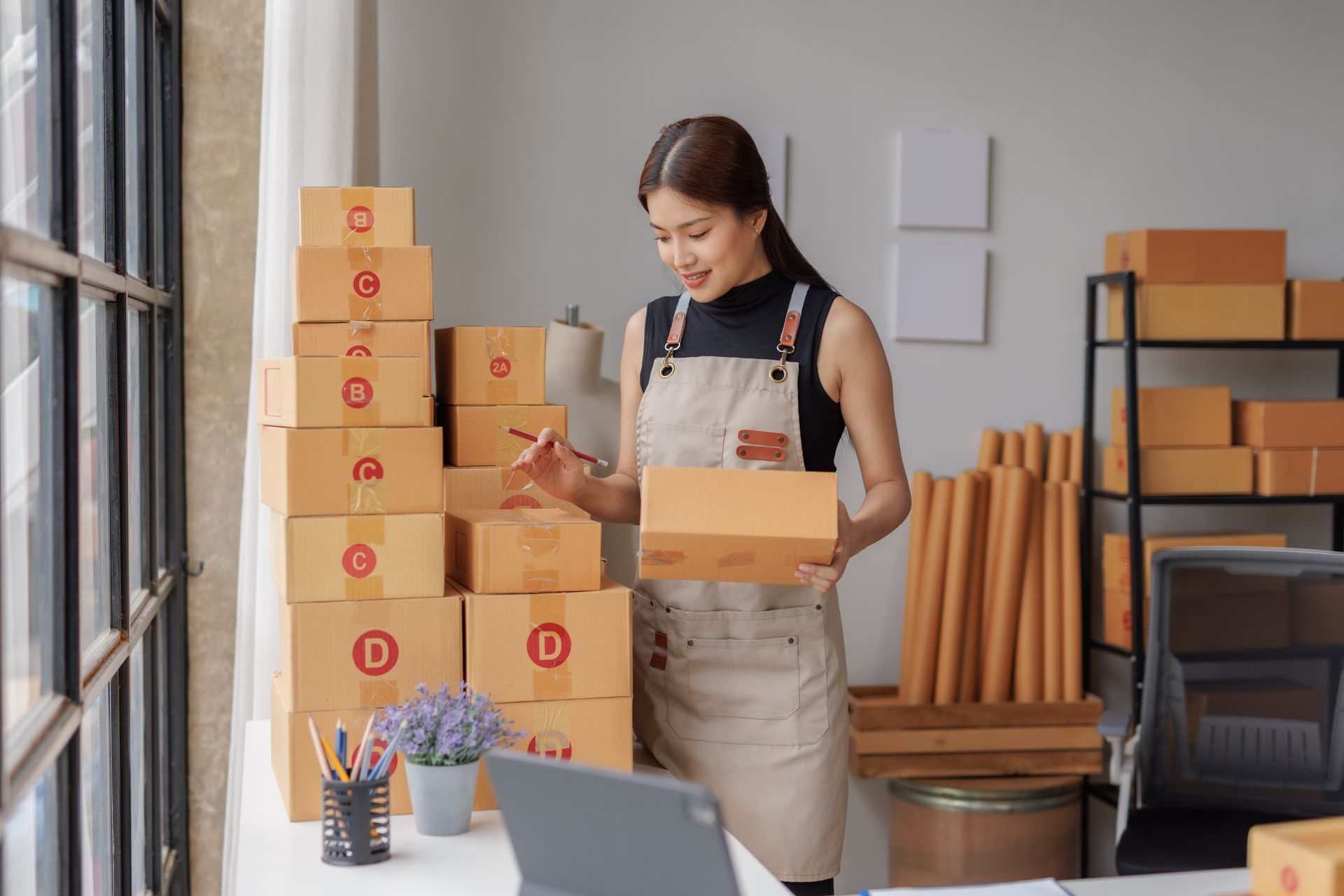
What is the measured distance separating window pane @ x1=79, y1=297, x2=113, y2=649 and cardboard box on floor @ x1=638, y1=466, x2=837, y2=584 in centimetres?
78

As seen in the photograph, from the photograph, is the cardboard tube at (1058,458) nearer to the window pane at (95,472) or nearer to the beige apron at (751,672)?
the beige apron at (751,672)

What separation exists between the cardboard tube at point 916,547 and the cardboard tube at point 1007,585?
0.71ft

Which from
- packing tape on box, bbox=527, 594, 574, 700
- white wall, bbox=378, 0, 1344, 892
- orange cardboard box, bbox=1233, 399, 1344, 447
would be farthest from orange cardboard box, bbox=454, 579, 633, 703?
orange cardboard box, bbox=1233, 399, 1344, 447

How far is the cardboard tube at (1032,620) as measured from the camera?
11.0 ft

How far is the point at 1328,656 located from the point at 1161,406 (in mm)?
1180

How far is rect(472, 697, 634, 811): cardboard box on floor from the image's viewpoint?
1.58m

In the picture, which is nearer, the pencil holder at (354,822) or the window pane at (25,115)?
the window pane at (25,115)

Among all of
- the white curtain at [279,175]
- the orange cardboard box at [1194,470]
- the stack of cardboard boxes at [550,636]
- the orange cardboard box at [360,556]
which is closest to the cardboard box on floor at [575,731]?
the stack of cardboard boxes at [550,636]

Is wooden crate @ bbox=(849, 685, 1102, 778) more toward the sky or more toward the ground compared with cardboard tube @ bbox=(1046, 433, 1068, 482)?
more toward the ground

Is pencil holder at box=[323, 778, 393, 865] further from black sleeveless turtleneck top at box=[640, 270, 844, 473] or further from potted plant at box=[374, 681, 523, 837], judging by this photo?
black sleeveless turtleneck top at box=[640, 270, 844, 473]

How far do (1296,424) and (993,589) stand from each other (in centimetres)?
96

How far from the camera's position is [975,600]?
3.42 m

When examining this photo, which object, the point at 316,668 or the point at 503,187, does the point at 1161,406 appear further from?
the point at 316,668

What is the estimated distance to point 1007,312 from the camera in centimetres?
352
